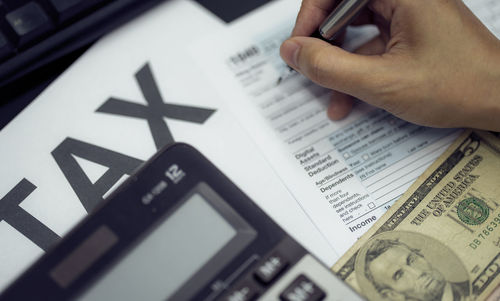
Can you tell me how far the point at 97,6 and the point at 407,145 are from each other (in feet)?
1.08

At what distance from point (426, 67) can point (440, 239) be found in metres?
0.14

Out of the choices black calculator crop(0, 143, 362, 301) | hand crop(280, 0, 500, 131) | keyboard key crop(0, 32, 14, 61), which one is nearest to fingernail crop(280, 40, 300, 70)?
hand crop(280, 0, 500, 131)

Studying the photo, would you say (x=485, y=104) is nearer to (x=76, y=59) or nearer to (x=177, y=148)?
(x=177, y=148)

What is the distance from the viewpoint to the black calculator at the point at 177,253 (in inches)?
11.7

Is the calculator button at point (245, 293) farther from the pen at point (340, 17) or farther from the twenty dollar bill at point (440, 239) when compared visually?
the pen at point (340, 17)

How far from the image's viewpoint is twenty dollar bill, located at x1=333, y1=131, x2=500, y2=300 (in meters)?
0.35

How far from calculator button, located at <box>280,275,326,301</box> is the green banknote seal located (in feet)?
0.52

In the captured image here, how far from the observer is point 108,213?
1.04ft

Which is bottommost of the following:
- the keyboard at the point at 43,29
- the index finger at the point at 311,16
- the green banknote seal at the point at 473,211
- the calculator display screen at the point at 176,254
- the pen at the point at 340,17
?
the green banknote seal at the point at 473,211

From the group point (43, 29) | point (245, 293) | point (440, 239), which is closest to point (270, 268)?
point (245, 293)

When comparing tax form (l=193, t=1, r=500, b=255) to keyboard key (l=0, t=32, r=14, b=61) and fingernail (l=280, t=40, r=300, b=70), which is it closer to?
fingernail (l=280, t=40, r=300, b=70)

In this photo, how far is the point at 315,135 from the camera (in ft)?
1.38

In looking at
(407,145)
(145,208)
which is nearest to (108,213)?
(145,208)

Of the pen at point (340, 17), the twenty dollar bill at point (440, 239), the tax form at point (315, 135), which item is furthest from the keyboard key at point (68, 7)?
the twenty dollar bill at point (440, 239)
